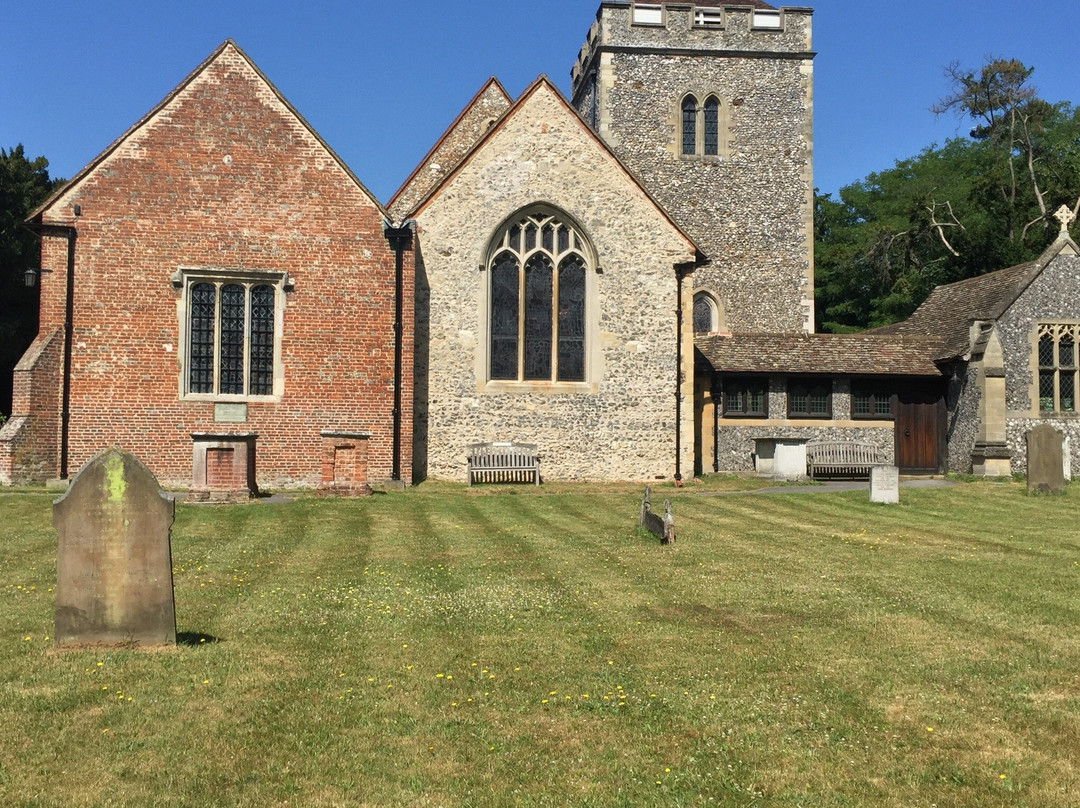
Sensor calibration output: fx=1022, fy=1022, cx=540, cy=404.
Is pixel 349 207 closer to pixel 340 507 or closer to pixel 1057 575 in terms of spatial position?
pixel 340 507

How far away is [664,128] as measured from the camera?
3494 centimetres

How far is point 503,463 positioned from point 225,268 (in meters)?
7.50

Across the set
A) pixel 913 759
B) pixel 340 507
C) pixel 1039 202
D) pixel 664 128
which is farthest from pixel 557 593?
pixel 1039 202

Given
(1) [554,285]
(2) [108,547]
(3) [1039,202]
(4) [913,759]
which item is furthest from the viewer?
(3) [1039,202]

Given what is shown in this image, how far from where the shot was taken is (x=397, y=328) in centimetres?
2258

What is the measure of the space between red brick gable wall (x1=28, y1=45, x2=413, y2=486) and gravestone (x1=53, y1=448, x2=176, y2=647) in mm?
14772

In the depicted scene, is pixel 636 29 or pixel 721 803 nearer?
pixel 721 803

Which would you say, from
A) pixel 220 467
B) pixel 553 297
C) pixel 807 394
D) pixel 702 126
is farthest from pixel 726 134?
pixel 220 467

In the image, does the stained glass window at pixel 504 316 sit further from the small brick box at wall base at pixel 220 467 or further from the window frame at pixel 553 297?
the small brick box at wall base at pixel 220 467

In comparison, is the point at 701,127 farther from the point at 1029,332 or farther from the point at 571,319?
the point at 571,319

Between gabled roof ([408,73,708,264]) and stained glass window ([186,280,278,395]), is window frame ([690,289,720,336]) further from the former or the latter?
stained glass window ([186,280,278,395])

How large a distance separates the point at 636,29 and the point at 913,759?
109ft

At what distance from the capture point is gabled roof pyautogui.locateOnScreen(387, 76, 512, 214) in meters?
28.1

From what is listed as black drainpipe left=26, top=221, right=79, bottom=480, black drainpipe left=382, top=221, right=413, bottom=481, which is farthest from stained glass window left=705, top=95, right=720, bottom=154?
black drainpipe left=26, top=221, right=79, bottom=480
